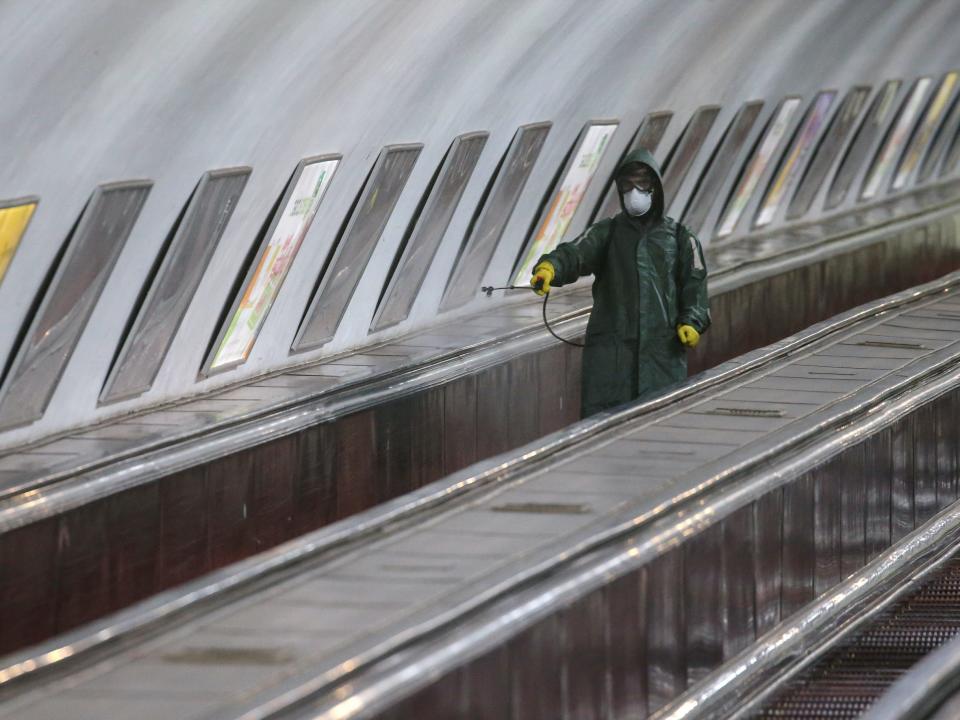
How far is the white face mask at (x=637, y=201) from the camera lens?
31.9ft

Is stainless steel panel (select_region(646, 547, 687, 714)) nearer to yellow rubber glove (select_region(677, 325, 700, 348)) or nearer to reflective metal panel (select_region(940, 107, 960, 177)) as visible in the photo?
yellow rubber glove (select_region(677, 325, 700, 348))

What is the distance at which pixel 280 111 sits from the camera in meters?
10.6

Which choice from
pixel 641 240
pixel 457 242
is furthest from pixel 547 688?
pixel 457 242

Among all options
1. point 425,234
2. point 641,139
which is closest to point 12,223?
point 425,234

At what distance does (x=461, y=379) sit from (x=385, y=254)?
83.5 inches

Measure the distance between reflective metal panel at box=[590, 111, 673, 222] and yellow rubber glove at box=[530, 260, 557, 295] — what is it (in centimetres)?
786

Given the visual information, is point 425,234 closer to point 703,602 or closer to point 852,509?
point 852,509

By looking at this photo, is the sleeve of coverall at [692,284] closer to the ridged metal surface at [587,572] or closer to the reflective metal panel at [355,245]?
the ridged metal surface at [587,572]

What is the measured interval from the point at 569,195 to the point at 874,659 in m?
9.74

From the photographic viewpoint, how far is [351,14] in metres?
10.2

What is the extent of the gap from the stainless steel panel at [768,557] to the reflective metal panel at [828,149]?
57.2ft

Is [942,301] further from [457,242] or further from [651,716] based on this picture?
[651,716]

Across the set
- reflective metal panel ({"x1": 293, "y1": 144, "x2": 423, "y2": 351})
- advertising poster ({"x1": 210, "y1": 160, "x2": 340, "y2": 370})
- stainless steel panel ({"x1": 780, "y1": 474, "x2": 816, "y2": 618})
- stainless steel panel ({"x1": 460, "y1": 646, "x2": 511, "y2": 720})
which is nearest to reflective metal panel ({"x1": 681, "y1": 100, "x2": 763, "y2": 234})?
reflective metal panel ({"x1": 293, "y1": 144, "x2": 423, "y2": 351})

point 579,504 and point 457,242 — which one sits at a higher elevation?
point 457,242
